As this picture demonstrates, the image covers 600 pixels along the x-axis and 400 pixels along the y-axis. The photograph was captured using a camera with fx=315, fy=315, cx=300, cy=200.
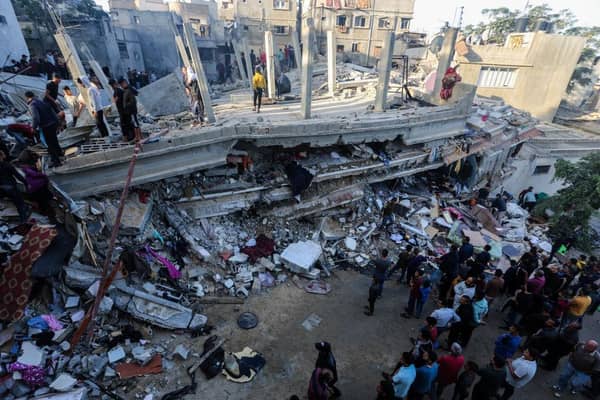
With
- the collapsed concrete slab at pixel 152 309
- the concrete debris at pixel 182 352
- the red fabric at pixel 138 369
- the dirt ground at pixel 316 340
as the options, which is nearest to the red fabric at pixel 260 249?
the dirt ground at pixel 316 340

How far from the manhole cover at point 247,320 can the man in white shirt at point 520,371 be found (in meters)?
4.20

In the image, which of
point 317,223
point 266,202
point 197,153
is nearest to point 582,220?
point 317,223

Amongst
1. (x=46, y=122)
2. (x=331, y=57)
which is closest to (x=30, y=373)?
(x=46, y=122)

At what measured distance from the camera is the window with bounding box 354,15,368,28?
96.4ft

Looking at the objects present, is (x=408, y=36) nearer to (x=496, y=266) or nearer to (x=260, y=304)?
(x=496, y=266)

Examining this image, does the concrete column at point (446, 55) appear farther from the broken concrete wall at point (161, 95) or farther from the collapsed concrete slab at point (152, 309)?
the collapsed concrete slab at point (152, 309)

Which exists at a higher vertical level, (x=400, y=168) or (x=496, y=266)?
(x=400, y=168)

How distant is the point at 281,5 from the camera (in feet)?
97.7

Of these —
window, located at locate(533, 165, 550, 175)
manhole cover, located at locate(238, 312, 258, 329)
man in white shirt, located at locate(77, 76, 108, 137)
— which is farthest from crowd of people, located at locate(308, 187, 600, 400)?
window, located at locate(533, 165, 550, 175)

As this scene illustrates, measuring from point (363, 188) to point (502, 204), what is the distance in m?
5.33

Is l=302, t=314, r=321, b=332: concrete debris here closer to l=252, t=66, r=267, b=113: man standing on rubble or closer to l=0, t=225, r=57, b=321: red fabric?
l=0, t=225, r=57, b=321: red fabric

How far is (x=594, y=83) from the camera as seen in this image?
27.6 meters

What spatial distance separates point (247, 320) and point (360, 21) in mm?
31022

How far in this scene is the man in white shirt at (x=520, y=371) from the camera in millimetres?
4434
